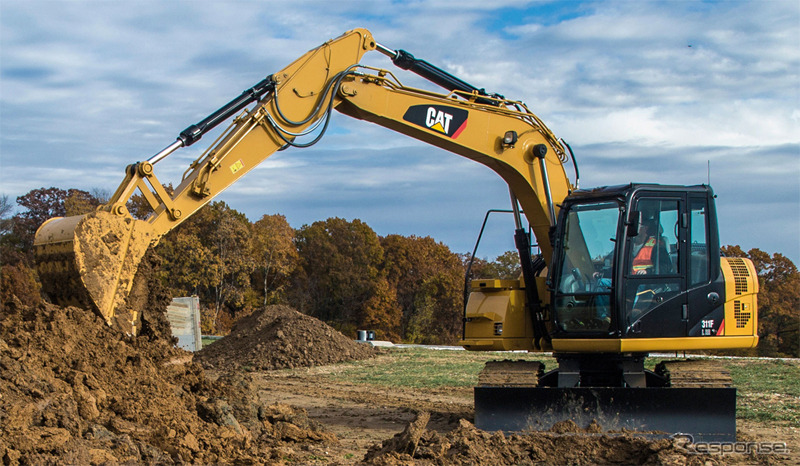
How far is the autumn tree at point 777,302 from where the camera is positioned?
95.1 feet

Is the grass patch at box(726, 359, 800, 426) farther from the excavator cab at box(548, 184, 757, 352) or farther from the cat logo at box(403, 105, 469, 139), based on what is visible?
the cat logo at box(403, 105, 469, 139)

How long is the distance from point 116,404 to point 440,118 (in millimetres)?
4998

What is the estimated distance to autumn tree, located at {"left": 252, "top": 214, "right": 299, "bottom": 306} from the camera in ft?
141

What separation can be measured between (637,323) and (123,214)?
5.55 metres

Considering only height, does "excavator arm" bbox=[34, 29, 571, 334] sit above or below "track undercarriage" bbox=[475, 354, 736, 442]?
above

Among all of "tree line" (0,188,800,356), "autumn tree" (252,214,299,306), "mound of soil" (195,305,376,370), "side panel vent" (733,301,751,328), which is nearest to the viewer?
"side panel vent" (733,301,751,328)

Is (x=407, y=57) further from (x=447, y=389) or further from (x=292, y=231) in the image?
(x=292, y=231)

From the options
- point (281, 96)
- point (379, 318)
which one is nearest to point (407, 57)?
point (281, 96)

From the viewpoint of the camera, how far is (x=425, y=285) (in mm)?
47188

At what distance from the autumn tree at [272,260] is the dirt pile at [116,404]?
34.4 meters

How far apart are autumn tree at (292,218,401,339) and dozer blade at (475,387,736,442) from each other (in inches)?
1373

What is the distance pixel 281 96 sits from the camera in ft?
29.1

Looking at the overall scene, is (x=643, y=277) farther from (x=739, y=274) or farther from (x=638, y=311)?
(x=739, y=274)

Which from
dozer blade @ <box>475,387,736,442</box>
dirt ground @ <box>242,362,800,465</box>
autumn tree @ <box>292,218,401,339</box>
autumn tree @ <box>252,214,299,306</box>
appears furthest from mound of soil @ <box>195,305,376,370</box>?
autumn tree @ <box>292,218,401,339</box>
